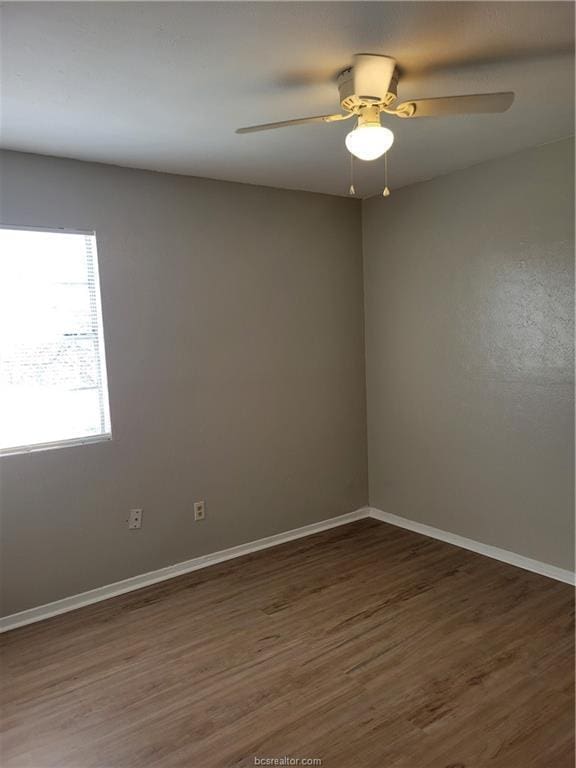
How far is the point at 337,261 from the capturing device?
4012mm

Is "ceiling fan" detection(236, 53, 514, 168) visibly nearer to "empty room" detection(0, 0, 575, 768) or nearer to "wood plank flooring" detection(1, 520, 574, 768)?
"empty room" detection(0, 0, 575, 768)

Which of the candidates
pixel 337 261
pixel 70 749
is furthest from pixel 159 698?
pixel 337 261

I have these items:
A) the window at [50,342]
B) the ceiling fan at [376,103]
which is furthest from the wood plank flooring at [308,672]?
the ceiling fan at [376,103]

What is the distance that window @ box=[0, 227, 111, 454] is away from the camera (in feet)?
9.12

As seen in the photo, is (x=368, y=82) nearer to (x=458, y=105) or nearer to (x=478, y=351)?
(x=458, y=105)

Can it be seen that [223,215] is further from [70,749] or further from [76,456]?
[70,749]

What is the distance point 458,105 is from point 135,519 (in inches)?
104

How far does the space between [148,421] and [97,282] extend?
2.74 ft

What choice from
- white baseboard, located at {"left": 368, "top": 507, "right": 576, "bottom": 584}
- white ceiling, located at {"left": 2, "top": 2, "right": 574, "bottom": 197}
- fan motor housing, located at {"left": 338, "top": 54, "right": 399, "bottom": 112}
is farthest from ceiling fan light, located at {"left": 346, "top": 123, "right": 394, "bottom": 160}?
white baseboard, located at {"left": 368, "top": 507, "right": 576, "bottom": 584}

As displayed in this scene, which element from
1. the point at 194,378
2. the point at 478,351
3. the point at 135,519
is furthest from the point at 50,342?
the point at 478,351

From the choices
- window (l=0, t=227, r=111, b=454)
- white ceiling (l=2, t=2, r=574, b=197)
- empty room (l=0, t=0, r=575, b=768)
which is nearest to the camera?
white ceiling (l=2, t=2, r=574, b=197)

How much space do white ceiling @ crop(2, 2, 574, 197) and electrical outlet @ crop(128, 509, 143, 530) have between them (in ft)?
6.42

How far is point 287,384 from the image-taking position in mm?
3787

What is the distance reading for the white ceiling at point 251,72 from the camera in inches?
63.6
